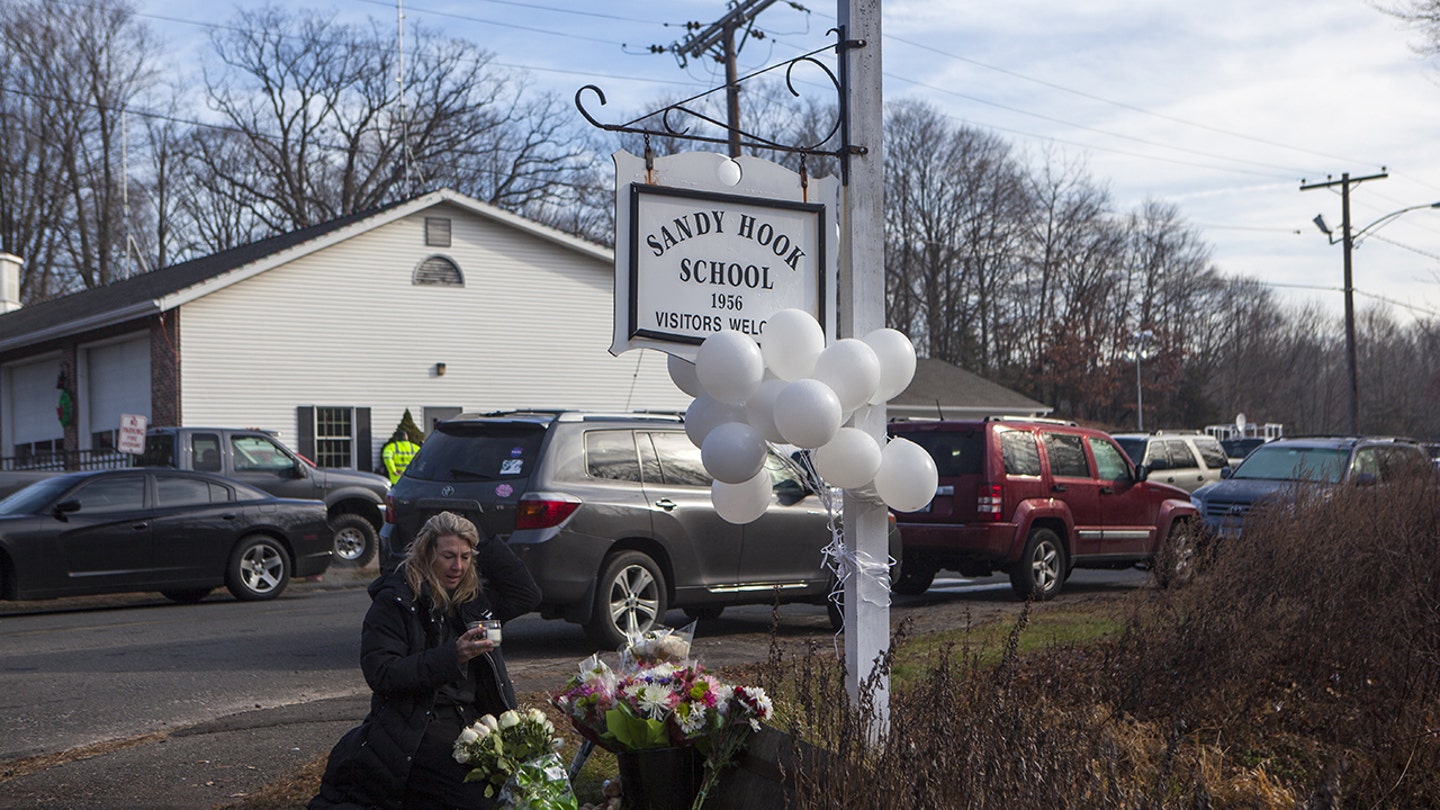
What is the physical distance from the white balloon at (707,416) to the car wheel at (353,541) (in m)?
14.7

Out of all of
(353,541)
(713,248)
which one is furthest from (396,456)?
(713,248)

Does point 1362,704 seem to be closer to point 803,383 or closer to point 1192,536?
point 1192,536

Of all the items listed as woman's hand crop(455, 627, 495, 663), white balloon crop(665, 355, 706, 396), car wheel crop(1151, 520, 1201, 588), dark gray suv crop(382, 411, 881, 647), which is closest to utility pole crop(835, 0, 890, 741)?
white balloon crop(665, 355, 706, 396)

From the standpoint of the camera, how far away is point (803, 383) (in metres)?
5.12

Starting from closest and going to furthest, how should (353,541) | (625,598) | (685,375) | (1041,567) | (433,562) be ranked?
(433,562) → (685,375) → (625,598) → (1041,567) → (353,541)

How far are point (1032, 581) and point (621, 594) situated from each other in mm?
5000

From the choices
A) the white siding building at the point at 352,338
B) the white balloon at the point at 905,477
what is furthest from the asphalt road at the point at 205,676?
the white siding building at the point at 352,338

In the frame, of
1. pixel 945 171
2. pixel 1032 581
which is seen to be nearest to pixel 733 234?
pixel 1032 581

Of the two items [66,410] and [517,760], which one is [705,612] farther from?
[66,410]

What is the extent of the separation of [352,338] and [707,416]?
2317 cm

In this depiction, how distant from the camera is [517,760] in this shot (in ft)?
17.5

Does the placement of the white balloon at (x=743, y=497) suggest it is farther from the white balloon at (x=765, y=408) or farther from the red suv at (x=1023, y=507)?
the red suv at (x=1023, y=507)

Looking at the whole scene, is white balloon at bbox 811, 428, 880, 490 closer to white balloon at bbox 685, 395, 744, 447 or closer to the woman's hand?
white balloon at bbox 685, 395, 744, 447

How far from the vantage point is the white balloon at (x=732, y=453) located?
5.30m
